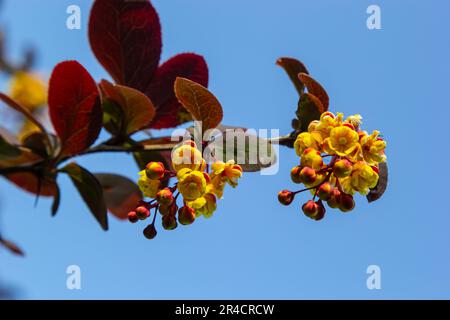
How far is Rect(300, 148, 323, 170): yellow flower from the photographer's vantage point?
0.91 meters

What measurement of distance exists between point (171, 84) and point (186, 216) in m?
0.46

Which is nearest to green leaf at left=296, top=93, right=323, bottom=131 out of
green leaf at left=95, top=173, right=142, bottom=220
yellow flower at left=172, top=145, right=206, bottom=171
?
yellow flower at left=172, top=145, right=206, bottom=171

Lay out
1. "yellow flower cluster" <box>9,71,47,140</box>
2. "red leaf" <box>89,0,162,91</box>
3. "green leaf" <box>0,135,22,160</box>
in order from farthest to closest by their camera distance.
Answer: "yellow flower cluster" <box>9,71,47,140</box> < "red leaf" <box>89,0,162,91</box> < "green leaf" <box>0,135,22,160</box>

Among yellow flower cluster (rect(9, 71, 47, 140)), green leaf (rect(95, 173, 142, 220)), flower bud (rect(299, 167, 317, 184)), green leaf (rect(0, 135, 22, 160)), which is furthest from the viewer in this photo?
yellow flower cluster (rect(9, 71, 47, 140))

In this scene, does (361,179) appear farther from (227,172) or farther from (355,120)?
(227,172)

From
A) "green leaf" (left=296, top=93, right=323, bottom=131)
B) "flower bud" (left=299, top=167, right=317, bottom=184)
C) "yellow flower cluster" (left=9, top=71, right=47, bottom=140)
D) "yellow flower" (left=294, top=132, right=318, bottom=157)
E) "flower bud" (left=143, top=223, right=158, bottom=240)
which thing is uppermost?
"yellow flower cluster" (left=9, top=71, right=47, bottom=140)

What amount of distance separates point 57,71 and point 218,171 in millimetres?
439

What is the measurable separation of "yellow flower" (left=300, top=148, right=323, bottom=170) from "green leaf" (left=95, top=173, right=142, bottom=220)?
652 millimetres

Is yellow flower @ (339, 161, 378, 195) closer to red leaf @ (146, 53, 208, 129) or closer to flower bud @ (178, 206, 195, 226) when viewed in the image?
flower bud @ (178, 206, 195, 226)

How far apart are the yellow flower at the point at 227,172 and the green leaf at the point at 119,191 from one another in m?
0.54

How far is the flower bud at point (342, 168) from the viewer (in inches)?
35.5

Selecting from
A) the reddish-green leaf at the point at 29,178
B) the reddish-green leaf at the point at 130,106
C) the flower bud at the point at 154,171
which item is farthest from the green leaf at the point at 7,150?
the flower bud at the point at 154,171

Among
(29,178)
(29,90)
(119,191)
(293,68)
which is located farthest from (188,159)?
(29,90)
